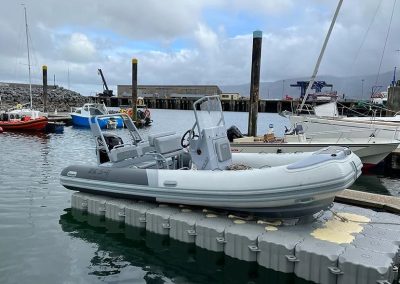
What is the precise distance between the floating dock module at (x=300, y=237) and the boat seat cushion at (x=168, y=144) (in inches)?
45.9

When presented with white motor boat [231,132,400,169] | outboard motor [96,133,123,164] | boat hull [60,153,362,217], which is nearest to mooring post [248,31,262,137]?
white motor boat [231,132,400,169]

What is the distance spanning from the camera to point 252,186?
249 inches

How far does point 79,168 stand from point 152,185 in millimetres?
2299

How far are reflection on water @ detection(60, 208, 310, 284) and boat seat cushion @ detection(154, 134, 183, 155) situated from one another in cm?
171

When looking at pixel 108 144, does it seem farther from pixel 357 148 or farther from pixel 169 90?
pixel 169 90

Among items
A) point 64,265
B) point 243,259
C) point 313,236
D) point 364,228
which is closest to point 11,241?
point 64,265

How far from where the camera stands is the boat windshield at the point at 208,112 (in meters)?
7.53

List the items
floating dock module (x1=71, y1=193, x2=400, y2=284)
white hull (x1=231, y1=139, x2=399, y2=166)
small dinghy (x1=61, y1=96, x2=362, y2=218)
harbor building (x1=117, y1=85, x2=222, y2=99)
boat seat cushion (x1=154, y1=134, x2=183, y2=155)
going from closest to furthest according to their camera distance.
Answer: floating dock module (x1=71, y1=193, x2=400, y2=284)
small dinghy (x1=61, y1=96, x2=362, y2=218)
boat seat cushion (x1=154, y1=134, x2=183, y2=155)
white hull (x1=231, y1=139, x2=399, y2=166)
harbor building (x1=117, y1=85, x2=222, y2=99)

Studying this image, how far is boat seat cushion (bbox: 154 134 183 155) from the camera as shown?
316 inches

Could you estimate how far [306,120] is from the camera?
1638 centimetres

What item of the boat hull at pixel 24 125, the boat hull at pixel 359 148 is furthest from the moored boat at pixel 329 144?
the boat hull at pixel 24 125

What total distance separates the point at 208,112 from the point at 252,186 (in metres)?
2.10

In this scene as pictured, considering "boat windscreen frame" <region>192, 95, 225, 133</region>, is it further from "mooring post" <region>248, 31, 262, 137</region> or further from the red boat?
the red boat

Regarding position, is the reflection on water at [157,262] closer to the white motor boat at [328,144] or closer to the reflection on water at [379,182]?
the white motor boat at [328,144]
